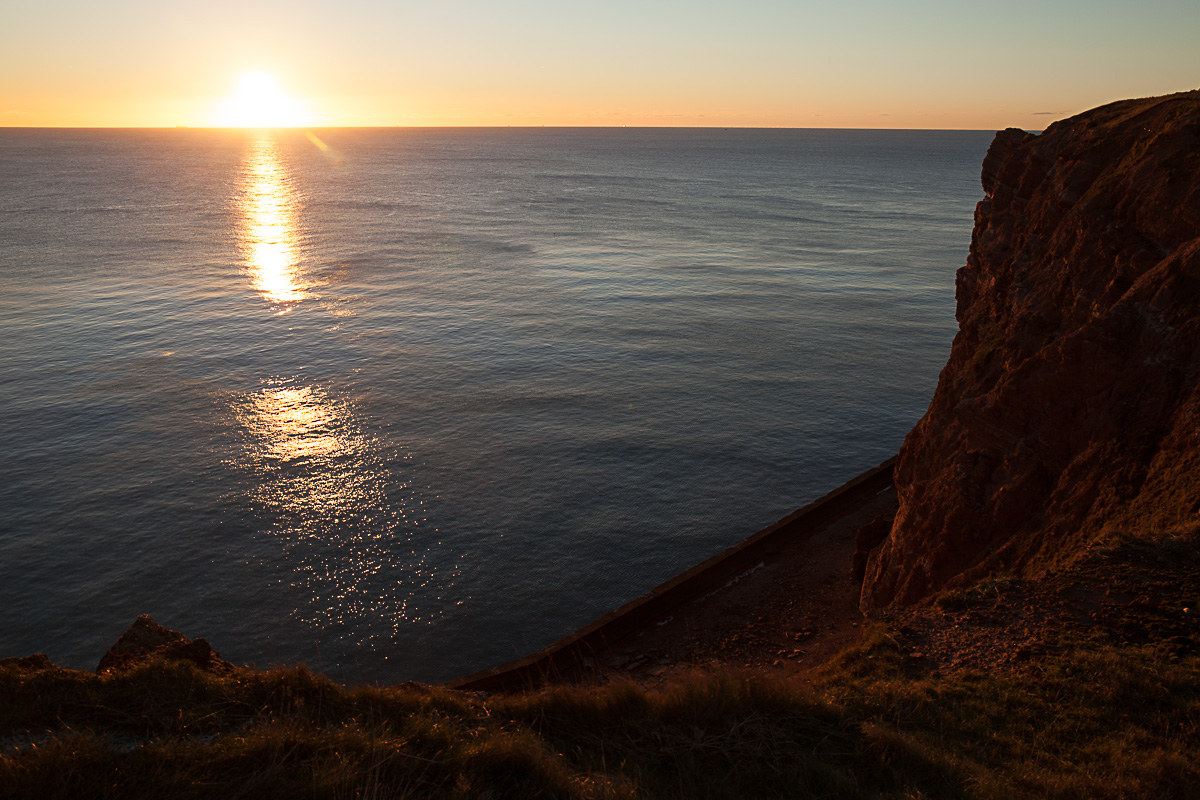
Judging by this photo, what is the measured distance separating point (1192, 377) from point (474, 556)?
20.7m

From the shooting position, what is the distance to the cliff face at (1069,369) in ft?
47.6

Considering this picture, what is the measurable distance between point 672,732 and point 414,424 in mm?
29599

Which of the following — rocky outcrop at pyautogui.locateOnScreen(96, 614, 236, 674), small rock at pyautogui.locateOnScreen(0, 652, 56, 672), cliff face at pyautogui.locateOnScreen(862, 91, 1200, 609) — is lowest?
rocky outcrop at pyautogui.locateOnScreen(96, 614, 236, 674)

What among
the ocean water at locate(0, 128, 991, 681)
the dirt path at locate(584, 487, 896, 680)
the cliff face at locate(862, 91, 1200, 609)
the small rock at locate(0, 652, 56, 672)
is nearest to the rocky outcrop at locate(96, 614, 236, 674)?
the small rock at locate(0, 652, 56, 672)

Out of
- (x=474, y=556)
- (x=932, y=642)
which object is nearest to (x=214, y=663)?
(x=932, y=642)

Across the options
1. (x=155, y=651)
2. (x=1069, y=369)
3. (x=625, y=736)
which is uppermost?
(x=1069, y=369)

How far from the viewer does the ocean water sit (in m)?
23.6

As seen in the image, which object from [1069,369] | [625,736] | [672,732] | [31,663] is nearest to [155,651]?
[31,663]

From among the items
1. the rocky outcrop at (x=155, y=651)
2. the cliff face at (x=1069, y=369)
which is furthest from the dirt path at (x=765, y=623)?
the rocky outcrop at (x=155, y=651)

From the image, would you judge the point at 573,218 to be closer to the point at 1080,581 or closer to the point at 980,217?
the point at 980,217

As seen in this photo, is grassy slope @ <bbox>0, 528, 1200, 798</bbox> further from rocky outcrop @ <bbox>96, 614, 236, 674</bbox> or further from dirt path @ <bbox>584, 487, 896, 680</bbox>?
dirt path @ <bbox>584, 487, 896, 680</bbox>

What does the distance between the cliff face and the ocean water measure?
34.1ft

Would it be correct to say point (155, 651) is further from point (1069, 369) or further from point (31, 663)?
point (1069, 369)

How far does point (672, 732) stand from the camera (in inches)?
379
